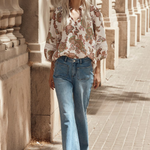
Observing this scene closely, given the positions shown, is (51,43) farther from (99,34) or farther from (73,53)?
(99,34)

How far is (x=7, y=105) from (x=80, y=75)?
98cm

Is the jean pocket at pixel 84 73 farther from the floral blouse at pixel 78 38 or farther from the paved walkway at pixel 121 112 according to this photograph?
the paved walkway at pixel 121 112

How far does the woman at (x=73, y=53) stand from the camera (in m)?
3.98

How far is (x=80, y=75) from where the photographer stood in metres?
3.99

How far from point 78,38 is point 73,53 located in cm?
17

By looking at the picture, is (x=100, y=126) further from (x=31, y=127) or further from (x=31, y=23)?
(x=31, y=23)

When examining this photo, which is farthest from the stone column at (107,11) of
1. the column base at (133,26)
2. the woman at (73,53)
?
the woman at (73,53)

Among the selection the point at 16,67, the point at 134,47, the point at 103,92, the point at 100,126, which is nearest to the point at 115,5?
the point at 134,47

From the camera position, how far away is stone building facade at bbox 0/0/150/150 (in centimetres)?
451

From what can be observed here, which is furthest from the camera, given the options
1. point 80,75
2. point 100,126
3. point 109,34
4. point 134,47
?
point 134,47

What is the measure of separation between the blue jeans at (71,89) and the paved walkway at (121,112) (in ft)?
3.83

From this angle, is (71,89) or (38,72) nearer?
(71,89)

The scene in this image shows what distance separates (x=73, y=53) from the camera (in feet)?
13.0

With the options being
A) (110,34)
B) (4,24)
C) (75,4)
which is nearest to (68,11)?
(75,4)
